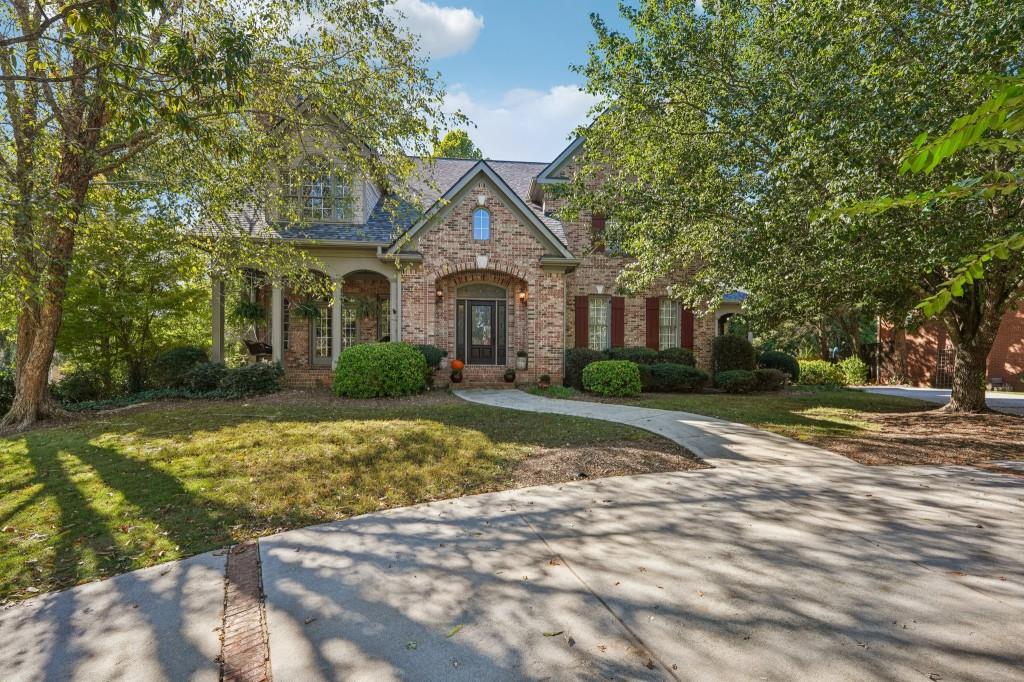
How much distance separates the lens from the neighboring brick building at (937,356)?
1808cm

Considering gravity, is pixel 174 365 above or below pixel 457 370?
above

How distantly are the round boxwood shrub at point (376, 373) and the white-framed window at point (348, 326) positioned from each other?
3573 mm

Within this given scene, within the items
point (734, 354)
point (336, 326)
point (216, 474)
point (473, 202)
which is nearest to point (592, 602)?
point (216, 474)

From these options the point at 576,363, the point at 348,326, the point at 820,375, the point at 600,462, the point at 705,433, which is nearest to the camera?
the point at 600,462

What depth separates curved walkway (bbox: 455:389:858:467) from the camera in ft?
20.7

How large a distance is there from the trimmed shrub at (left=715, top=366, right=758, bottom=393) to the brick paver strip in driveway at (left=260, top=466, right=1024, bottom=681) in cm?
1004

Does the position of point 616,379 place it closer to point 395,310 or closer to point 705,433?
point 705,433

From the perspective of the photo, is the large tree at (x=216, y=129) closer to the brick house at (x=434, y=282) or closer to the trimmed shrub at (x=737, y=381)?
the brick house at (x=434, y=282)

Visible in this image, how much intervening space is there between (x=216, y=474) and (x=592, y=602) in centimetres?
440

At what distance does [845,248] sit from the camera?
23.8 ft

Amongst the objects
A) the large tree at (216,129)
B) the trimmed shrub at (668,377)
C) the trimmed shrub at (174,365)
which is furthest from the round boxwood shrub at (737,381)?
the trimmed shrub at (174,365)

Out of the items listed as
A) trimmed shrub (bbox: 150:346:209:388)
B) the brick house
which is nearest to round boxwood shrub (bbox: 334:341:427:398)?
the brick house

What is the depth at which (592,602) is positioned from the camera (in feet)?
9.09

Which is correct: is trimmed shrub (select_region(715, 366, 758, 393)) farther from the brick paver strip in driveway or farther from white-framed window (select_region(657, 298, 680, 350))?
the brick paver strip in driveway
